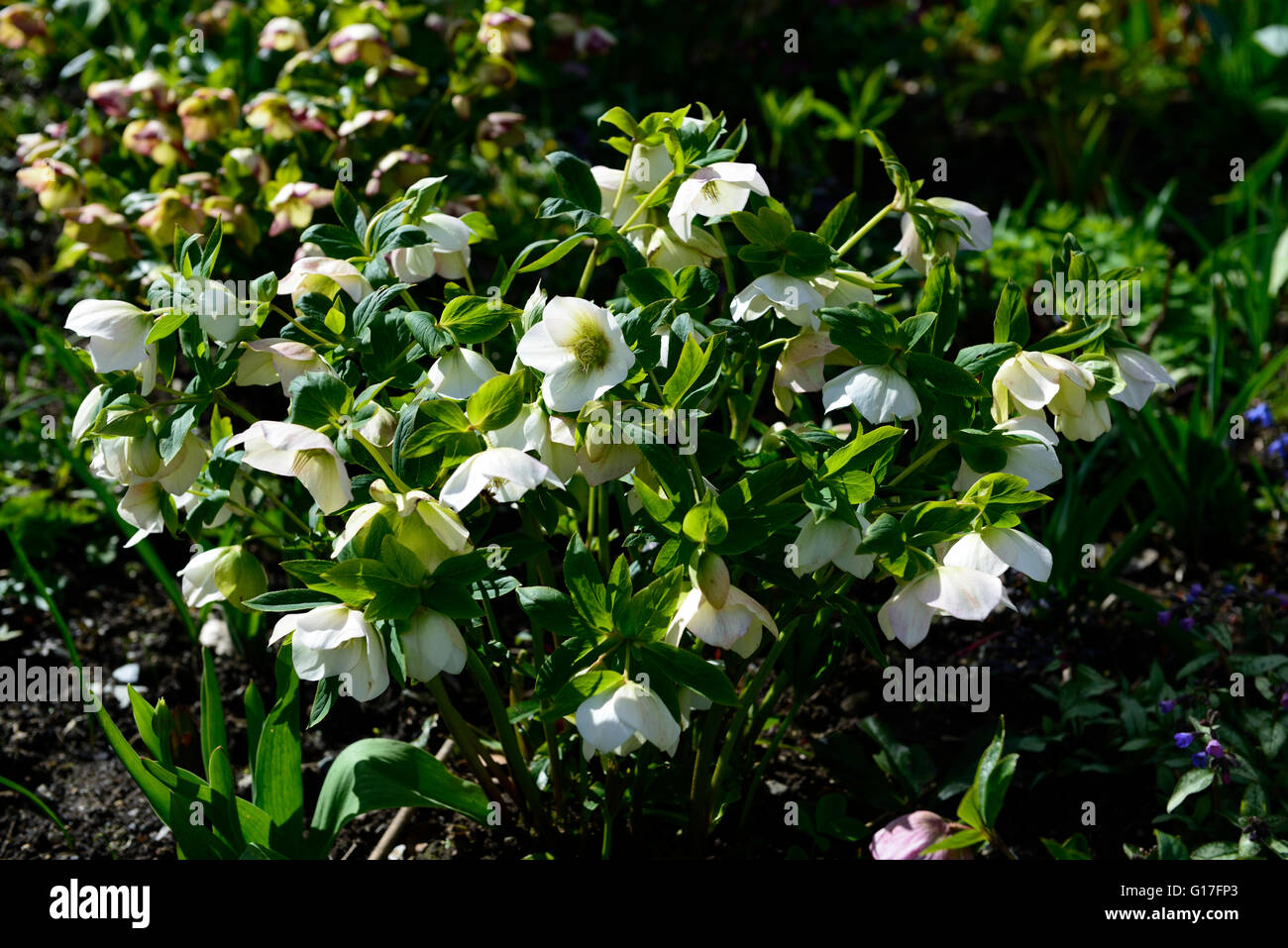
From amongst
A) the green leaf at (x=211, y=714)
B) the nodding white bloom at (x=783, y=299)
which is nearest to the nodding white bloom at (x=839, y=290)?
the nodding white bloom at (x=783, y=299)

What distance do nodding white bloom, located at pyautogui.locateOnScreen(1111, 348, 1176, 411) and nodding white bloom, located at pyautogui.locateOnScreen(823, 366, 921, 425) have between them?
0.24 metres

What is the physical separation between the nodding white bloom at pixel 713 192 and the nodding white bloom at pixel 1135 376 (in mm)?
431

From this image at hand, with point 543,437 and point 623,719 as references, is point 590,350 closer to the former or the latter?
point 543,437

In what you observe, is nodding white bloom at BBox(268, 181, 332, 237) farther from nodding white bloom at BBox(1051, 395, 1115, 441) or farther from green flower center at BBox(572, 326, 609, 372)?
nodding white bloom at BBox(1051, 395, 1115, 441)

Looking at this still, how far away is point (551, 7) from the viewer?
3.11 meters

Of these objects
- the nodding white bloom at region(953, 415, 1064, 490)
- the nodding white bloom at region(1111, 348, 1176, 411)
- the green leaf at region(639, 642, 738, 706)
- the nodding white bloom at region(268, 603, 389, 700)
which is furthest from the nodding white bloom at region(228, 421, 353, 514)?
the nodding white bloom at region(1111, 348, 1176, 411)

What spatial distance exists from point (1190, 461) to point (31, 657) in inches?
84.0

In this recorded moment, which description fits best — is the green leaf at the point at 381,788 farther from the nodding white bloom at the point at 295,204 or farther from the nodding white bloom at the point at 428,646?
the nodding white bloom at the point at 295,204

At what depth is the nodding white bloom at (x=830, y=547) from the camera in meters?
1.13

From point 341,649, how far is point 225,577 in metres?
0.29

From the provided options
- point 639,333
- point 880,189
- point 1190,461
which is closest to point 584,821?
point 639,333

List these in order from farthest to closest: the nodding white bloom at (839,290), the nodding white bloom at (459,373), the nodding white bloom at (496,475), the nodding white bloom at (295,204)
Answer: the nodding white bloom at (295,204), the nodding white bloom at (839,290), the nodding white bloom at (459,373), the nodding white bloom at (496,475)

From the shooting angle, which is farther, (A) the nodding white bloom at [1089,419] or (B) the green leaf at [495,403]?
(A) the nodding white bloom at [1089,419]
